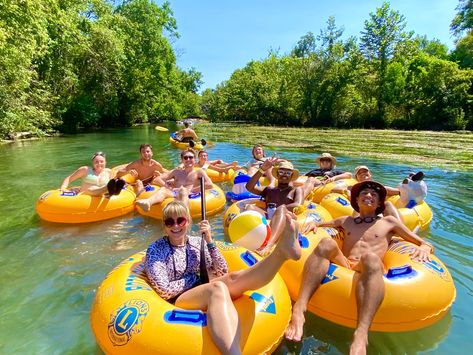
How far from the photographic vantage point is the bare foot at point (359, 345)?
2480mm

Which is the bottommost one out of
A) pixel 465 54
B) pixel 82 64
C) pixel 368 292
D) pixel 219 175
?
pixel 219 175

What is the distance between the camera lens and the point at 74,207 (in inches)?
220

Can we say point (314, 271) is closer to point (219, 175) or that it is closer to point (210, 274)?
point (210, 274)

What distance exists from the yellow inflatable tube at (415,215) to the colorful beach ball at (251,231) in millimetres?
2148

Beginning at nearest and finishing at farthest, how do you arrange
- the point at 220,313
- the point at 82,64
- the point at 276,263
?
the point at 220,313 → the point at 276,263 → the point at 82,64

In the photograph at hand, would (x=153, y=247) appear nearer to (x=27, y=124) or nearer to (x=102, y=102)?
(x=27, y=124)

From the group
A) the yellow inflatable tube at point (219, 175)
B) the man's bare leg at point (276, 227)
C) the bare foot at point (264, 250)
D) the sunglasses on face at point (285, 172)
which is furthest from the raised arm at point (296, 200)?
the yellow inflatable tube at point (219, 175)

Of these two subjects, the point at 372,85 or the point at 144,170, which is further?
the point at 372,85

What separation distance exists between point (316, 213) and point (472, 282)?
6.11 ft

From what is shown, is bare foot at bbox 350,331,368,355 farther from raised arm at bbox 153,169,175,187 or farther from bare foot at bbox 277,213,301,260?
raised arm at bbox 153,169,175,187

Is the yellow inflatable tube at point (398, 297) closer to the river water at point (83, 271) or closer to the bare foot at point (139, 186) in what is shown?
the river water at point (83, 271)

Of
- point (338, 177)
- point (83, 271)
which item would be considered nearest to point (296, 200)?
point (338, 177)

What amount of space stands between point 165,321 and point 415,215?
4.19m

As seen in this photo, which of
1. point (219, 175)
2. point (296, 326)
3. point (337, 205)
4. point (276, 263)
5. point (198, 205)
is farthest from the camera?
point (219, 175)
